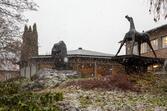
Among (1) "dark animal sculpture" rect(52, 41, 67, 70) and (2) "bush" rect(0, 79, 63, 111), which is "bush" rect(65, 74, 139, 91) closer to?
(2) "bush" rect(0, 79, 63, 111)

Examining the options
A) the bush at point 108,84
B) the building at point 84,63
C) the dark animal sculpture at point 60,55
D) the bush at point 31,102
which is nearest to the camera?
the bush at point 31,102

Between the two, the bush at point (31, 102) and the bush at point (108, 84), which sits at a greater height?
the bush at point (108, 84)

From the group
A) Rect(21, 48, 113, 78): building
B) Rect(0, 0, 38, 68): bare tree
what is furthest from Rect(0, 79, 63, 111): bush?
Rect(21, 48, 113, 78): building

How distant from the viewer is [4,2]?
23797mm

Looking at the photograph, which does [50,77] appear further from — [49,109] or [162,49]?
[162,49]

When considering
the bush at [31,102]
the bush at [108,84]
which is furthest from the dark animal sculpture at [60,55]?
the bush at [31,102]

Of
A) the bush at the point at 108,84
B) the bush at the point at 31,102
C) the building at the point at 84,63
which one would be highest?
the building at the point at 84,63

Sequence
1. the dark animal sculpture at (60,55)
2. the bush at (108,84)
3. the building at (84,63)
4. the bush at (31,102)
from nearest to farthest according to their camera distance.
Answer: the bush at (31,102) → the bush at (108,84) → the dark animal sculpture at (60,55) → the building at (84,63)

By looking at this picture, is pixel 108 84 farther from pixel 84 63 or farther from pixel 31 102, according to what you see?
pixel 84 63

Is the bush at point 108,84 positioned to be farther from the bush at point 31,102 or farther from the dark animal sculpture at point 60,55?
the dark animal sculpture at point 60,55

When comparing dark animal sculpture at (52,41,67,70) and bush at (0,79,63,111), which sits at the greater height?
dark animal sculpture at (52,41,67,70)

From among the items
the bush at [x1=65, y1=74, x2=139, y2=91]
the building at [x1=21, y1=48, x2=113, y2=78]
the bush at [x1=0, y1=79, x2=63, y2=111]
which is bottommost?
the bush at [x1=0, y1=79, x2=63, y2=111]

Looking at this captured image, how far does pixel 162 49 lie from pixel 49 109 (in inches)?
1328

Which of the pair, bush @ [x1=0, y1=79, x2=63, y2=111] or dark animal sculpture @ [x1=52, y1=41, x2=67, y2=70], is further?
dark animal sculpture @ [x1=52, y1=41, x2=67, y2=70]
